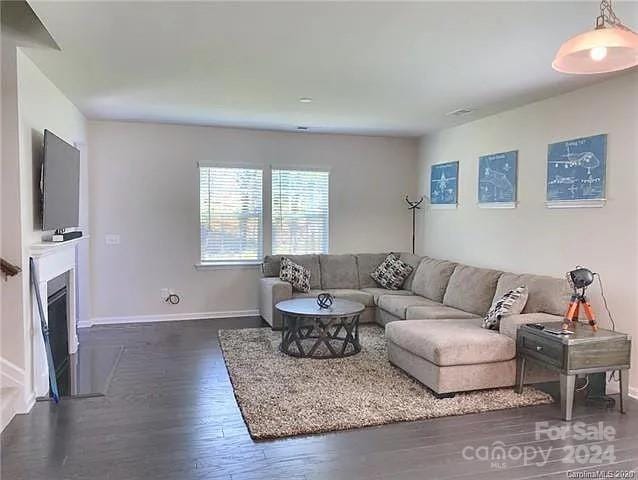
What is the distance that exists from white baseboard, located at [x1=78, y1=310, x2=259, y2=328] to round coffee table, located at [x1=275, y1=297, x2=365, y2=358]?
1.63m

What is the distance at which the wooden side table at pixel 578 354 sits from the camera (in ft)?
10.9

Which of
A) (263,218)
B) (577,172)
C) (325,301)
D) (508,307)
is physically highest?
(577,172)

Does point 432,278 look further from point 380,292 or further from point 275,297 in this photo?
point 275,297

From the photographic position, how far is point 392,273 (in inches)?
257

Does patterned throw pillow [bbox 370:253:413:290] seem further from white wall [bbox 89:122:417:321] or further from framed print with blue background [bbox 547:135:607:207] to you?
framed print with blue background [bbox 547:135:607:207]

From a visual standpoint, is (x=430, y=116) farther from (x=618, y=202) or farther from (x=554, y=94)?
(x=618, y=202)

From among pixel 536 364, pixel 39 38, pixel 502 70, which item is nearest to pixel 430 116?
pixel 502 70

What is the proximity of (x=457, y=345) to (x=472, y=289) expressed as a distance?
153 cm

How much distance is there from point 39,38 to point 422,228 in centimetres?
537

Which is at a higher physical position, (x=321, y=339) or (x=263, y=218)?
(x=263, y=218)

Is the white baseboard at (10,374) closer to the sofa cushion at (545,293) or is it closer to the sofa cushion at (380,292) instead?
the sofa cushion at (380,292)

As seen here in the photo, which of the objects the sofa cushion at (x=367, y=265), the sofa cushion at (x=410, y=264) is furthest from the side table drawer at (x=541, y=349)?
the sofa cushion at (x=367, y=265)

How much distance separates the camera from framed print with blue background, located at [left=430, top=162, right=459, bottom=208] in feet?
20.4

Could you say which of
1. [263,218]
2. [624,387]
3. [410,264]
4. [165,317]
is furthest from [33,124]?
[624,387]
